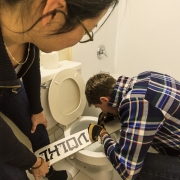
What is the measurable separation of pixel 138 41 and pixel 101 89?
3.05ft

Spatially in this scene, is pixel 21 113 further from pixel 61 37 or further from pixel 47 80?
pixel 61 37

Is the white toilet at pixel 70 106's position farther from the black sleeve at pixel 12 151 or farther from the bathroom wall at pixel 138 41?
the black sleeve at pixel 12 151

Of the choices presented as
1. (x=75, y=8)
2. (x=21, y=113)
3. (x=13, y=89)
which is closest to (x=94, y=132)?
(x=21, y=113)

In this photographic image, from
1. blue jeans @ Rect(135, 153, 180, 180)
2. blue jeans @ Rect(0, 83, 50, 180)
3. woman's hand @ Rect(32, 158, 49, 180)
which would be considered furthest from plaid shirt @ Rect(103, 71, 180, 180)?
blue jeans @ Rect(0, 83, 50, 180)

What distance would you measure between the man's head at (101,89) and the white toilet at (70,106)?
18 cm

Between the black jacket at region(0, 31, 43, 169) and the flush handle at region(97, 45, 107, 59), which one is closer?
the black jacket at region(0, 31, 43, 169)

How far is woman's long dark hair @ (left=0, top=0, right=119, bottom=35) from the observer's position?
0.37 metres

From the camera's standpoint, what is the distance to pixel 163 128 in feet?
2.36

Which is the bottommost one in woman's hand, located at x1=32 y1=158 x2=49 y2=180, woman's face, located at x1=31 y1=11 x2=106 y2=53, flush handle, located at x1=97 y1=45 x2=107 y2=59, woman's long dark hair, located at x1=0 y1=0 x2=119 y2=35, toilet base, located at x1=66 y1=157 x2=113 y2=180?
toilet base, located at x1=66 y1=157 x2=113 y2=180

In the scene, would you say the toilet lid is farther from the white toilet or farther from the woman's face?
the woman's face

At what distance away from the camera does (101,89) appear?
84 cm

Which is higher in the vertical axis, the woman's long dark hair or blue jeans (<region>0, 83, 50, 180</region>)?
the woman's long dark hair

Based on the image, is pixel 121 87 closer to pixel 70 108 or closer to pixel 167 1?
pixel 70 108

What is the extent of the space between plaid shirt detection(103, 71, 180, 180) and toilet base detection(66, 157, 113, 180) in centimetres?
36
